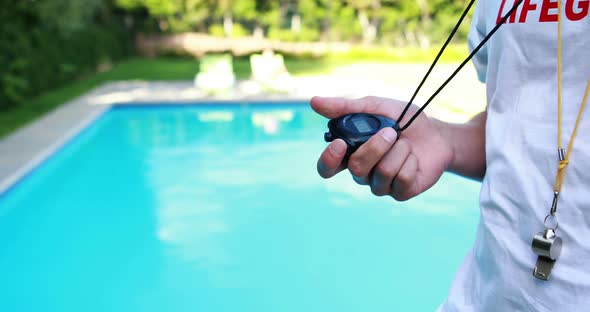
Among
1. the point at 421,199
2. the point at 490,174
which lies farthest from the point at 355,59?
the point at 490,174

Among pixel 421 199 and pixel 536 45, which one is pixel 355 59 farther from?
pixel 536 45

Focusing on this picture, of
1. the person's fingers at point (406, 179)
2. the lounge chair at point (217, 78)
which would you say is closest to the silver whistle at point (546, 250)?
the person's fingers at point (406, 179)

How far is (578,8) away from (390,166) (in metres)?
0.31

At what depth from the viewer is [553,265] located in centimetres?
69

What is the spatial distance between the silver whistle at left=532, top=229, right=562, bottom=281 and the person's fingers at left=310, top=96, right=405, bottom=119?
0.30 meters

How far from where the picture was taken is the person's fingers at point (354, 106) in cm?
81

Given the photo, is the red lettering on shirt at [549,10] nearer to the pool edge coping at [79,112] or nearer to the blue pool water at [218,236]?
the blue pool water at [218,236]

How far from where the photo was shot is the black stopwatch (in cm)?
75

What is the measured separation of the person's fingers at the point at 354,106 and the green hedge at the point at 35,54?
29.8 ft

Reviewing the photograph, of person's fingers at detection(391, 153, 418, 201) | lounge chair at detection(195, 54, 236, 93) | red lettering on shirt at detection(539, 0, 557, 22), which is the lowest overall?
lounge chair at detection(195, 54, 236, 93)

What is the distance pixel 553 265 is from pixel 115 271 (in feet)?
11.7

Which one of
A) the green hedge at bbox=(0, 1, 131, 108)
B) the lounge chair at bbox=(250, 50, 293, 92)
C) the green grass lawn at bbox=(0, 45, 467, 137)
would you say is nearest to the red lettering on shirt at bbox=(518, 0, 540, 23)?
the green grass lawn at bbox=(0, 45, 467, 137)

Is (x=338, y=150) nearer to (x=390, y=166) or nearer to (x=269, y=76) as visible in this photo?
(x=390, y=166)

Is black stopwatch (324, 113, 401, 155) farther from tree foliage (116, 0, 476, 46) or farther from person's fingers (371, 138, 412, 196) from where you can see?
tree foliage (116, 0, 476, 46)
